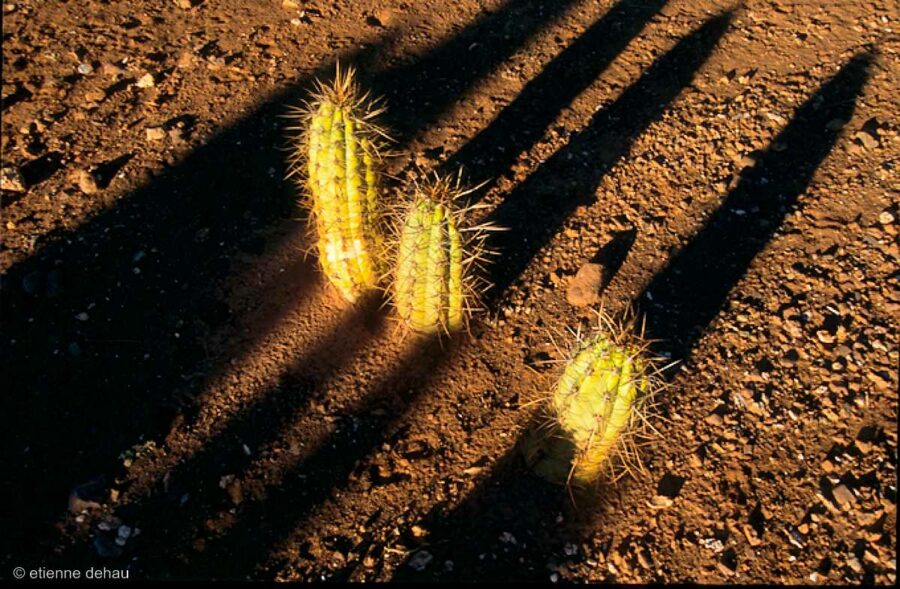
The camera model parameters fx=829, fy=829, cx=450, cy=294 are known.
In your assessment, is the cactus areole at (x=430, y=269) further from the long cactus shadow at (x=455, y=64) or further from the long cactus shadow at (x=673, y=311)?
the long cactus shadow at (x=455, y=64)

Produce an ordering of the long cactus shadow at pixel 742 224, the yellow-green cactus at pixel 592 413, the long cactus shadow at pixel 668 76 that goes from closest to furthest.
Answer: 1. the yellow-green cactus at pixel 592 413
2. the long cactus shadow at pixel 668 76
3. the long cactus shadow at pixel 742 224

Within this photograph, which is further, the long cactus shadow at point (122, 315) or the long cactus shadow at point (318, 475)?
the long cactus shadow at point (122, 315)

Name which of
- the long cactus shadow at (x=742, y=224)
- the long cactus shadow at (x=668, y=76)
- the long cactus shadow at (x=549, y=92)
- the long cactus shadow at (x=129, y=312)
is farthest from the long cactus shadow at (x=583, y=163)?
the long cactus shadow at (x=129, y=312)

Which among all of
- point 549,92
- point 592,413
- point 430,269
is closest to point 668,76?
point 549,92

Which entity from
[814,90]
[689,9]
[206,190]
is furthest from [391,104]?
[814,90]

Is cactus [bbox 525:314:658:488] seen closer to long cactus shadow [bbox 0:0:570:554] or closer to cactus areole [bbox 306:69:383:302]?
cactus areole [bbox 306:69:383:302]
